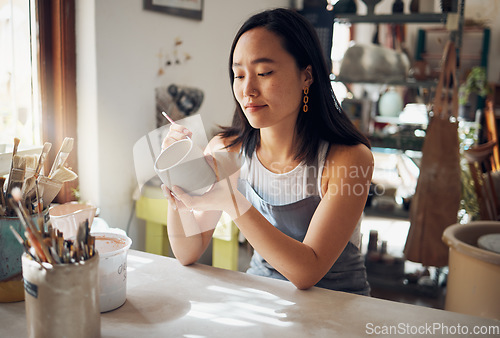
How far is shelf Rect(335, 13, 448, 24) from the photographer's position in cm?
257

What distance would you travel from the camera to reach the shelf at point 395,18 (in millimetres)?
2566

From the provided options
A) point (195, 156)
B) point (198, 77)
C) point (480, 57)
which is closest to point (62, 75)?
point (198, 77)

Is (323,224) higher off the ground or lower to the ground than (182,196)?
lower

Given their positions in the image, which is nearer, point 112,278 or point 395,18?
point 112,278

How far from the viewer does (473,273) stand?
1.74 metres

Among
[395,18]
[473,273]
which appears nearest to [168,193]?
[473,273]

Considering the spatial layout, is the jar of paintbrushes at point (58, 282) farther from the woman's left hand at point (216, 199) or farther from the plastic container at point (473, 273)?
the plastic container at point (473, 273)

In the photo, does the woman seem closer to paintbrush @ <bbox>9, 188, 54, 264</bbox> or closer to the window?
paintbrush @ <bbox>9, 188, 54, 264</bbox>

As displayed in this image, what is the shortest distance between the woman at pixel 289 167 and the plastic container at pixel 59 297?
→ 27 centimetres

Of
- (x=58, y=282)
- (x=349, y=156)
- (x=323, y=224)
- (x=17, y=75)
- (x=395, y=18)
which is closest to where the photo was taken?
(x=58, y=282)

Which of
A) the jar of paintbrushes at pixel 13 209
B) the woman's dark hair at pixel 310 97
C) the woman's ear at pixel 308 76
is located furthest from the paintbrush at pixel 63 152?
the woman's ear at pixel 308 76

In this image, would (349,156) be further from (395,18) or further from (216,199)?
(395,18)

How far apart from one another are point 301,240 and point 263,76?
1.62 ft

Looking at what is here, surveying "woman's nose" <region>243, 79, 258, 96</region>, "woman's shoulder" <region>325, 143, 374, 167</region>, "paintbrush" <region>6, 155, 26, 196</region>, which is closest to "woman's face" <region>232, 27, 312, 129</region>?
"woman's nose" <region>243, 79, 258, 96</region>
